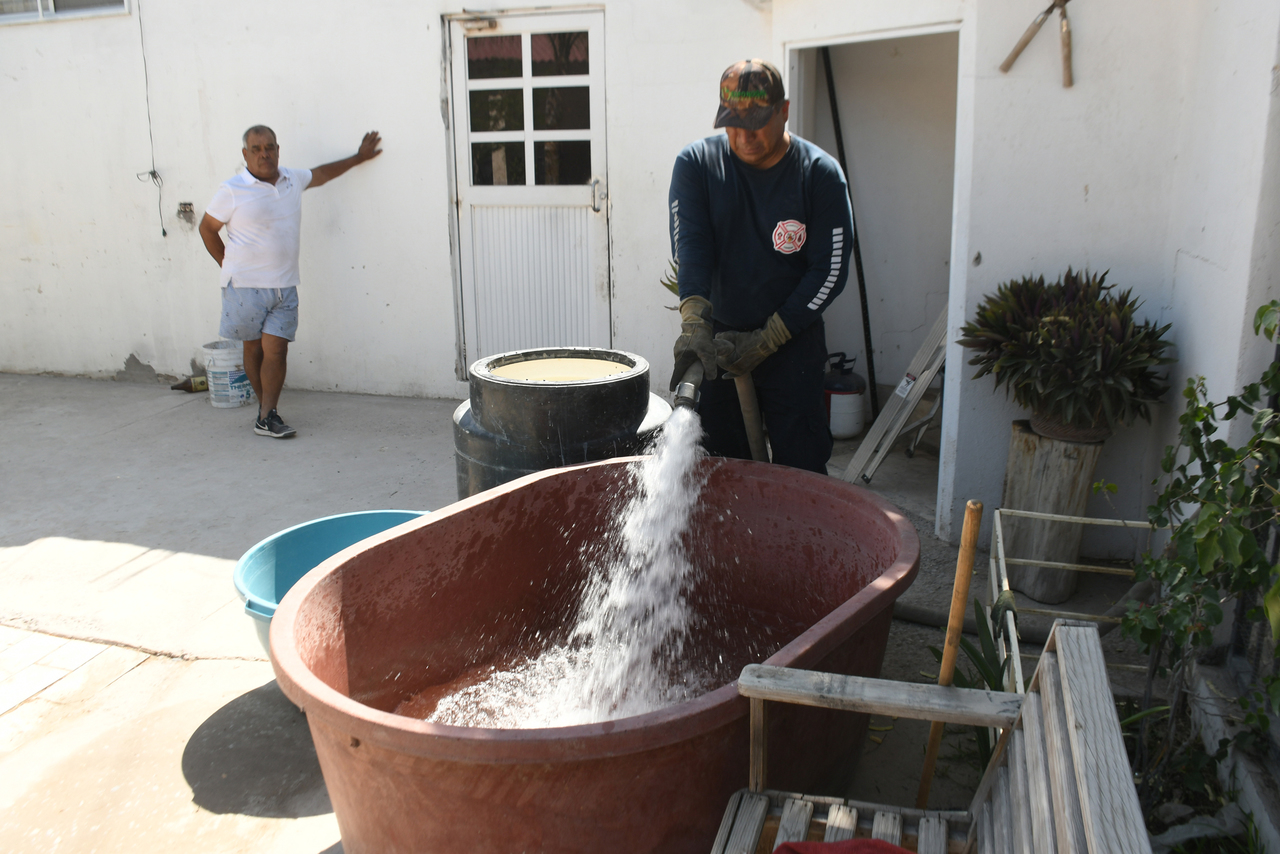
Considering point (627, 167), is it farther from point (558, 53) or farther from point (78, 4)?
point (78, 4)

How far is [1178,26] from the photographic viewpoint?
3.10m

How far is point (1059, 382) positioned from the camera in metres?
3.12

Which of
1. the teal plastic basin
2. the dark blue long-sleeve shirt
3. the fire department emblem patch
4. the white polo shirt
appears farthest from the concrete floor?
the fire department emblem patch

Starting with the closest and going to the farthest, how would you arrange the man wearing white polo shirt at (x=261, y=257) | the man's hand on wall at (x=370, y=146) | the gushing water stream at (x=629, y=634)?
the gushing water stream at (x=629, y=634) → the man wearing white polo shirt at (x=261, y=257) → the man's hand on wall at (x=370, y=146)

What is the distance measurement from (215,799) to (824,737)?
1522 mm

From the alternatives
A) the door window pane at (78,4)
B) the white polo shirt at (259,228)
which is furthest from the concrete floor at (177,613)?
the door window pane at (78,4)

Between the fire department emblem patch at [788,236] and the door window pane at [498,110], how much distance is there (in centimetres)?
299

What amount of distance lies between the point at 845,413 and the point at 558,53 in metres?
2.62

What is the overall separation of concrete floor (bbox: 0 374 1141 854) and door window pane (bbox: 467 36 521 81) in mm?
2028

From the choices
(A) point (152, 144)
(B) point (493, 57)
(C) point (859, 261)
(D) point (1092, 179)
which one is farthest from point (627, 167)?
(A) point (152, 144)

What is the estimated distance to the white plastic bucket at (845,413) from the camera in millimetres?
5125

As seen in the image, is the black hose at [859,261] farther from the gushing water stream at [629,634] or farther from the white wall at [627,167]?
the gushing water stream at [629,634]

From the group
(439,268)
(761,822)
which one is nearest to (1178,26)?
(761,822)

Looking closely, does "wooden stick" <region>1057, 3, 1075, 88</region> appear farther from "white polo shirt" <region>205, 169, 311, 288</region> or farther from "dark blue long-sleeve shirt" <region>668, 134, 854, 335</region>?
"white polo shirt" <region>205, 169, 311, 288</region>
